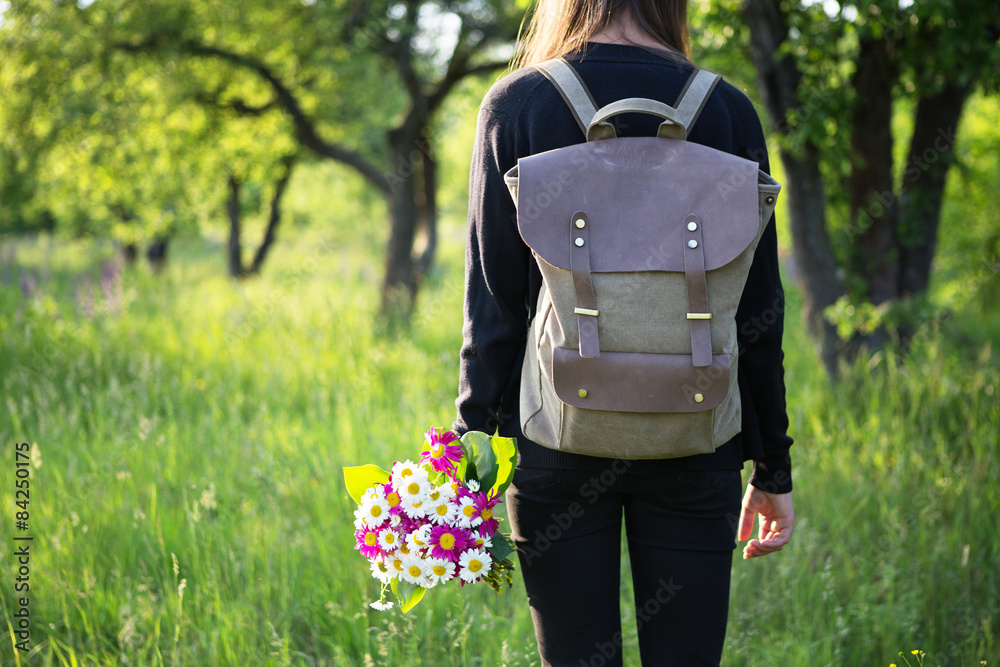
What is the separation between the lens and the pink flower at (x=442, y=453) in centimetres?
→ 124

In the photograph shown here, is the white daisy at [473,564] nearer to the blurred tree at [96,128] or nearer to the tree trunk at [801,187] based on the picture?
the tree trunk at [801,187]

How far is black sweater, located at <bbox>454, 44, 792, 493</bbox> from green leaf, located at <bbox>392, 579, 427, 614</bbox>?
300 millimetres

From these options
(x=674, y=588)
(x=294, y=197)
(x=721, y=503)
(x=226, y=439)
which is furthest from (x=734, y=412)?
(x=294, y=197)

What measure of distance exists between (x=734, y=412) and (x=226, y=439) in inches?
122

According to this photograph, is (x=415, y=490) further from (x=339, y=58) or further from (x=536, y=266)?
(x=339, y=58)

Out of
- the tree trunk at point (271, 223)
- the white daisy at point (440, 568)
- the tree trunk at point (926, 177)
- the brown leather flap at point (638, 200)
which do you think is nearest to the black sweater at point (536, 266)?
the brown leather flap at point (638, 200)

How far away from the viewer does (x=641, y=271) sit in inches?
44.1

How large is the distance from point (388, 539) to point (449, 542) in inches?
4.5

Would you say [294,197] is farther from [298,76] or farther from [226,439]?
[226,439]

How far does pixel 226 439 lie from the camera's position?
366 cm

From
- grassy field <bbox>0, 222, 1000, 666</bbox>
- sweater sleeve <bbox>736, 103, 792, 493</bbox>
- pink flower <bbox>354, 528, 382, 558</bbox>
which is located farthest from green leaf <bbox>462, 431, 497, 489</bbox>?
grassy field <bbox>0, 222, 1000, 666</bbox>

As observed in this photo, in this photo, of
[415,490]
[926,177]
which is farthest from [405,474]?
[926,177]

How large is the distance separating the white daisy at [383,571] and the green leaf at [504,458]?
24 centimetres

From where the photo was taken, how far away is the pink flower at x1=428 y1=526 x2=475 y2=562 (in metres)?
1.20
